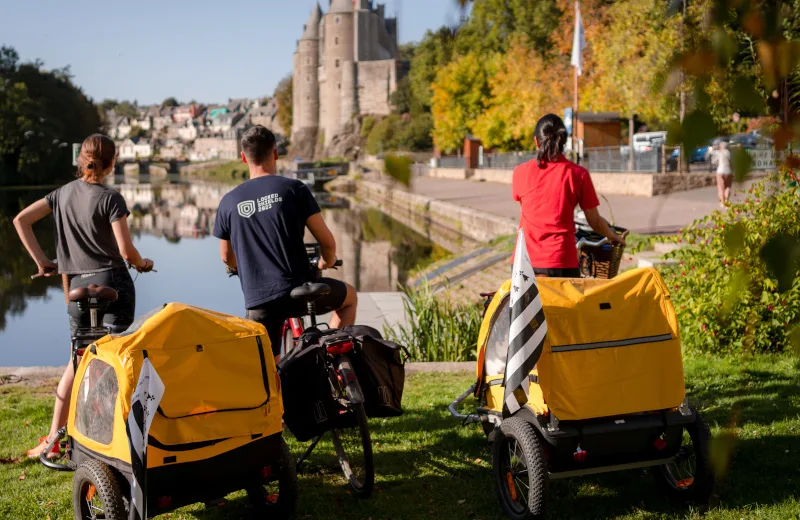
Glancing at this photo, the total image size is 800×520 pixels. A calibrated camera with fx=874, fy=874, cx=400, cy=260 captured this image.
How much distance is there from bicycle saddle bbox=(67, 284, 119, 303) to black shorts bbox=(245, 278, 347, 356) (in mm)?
787

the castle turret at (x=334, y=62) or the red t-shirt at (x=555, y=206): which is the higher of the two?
the castle turret at (x=334, y=62)

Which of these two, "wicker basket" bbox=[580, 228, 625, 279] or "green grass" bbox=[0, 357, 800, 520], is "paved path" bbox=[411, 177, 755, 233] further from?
"green grass" bbox=[0, 357, 800, 520]

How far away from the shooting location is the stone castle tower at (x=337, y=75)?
105m

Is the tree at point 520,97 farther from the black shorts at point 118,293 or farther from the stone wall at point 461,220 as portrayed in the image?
the black shorts at point 118,293

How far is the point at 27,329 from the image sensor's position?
627 inches

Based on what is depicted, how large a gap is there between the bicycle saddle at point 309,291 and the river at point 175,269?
612cm

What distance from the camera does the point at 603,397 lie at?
3961mm

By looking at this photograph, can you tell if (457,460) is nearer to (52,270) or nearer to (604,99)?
(52,270)

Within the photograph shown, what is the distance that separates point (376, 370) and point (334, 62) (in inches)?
4191

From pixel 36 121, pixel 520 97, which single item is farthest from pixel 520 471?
pixel 36 121

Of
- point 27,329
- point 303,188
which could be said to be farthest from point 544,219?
point 27,329

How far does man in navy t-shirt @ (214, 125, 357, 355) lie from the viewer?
4.74m

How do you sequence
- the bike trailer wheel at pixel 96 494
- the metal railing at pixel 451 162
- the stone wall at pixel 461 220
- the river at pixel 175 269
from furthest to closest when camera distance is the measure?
the metal railing at pixel 451 162, the stone wall at pixel 461 220, the river at pixel 175 269, the bike trailer wheel at pixel 96 494

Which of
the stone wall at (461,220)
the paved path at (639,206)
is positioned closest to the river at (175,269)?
the stone wall at (461,220)
